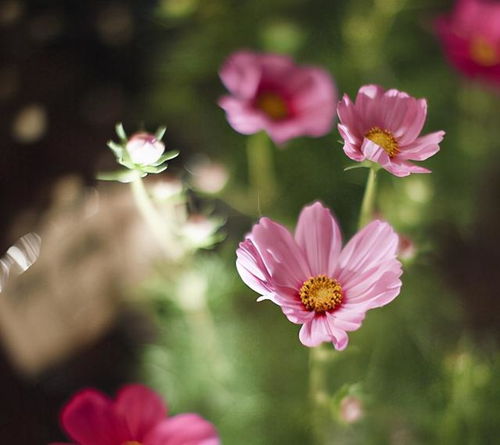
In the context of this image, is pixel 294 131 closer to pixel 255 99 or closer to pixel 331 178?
pixel 255 99

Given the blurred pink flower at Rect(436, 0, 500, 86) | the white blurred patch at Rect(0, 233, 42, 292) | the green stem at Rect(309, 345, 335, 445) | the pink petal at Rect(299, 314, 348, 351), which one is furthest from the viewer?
the blurred pink flower at Rect(436, 0, 500, 86)

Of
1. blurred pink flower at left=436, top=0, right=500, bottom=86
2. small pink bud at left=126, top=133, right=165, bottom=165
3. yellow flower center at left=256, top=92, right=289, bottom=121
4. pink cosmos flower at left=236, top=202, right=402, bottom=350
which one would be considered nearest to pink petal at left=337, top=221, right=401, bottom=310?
pink cosmos flower at left=236, top=202, right=402, bottom=350

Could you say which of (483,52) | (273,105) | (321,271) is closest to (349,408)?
(321,271)

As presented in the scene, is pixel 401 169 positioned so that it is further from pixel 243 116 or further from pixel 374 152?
pixel 243 116

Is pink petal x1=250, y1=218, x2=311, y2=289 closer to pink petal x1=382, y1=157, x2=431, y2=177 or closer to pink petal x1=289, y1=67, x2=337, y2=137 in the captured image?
pink petal x1=382, y1=157, x2=431, y2=177

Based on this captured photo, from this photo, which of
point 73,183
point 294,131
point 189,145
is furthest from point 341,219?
point 189,145

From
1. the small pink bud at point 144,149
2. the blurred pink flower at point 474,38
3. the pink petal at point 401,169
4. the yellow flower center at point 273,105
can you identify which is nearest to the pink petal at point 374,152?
the pink petal at point 401,169

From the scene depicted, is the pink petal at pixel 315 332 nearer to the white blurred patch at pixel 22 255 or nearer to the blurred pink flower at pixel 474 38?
the white blurred patch at pixel 22 255
